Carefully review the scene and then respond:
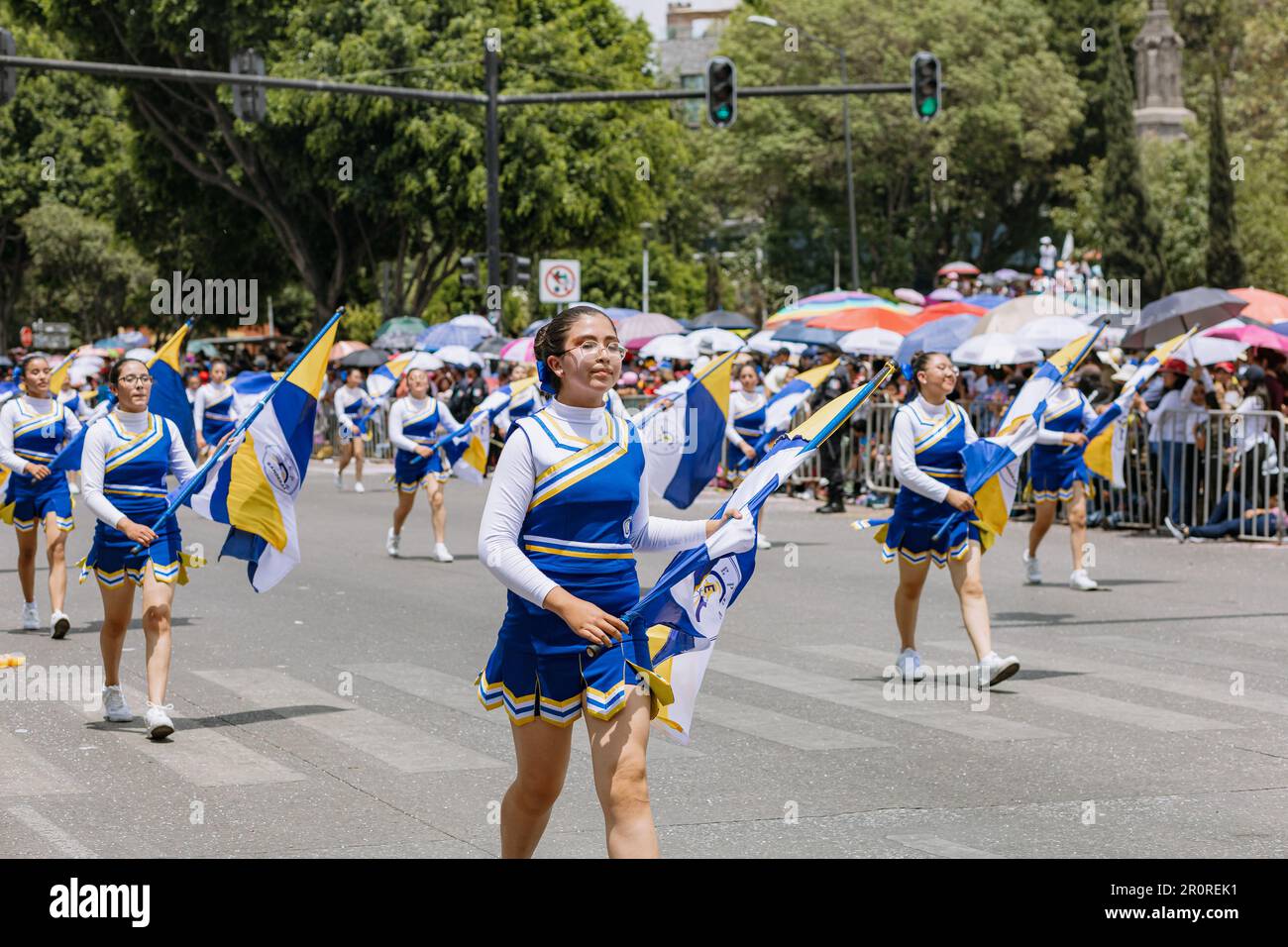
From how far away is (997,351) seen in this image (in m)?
20.1

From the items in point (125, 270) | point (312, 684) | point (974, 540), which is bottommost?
point (312, 684)

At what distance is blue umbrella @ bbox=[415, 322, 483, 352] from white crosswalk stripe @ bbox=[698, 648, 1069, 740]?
22549 millimetres

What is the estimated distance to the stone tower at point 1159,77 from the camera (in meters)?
66.6

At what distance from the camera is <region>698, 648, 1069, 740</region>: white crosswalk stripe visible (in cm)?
884

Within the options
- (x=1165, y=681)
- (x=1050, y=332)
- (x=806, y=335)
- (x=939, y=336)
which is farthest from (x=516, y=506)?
(x=806, y=335)

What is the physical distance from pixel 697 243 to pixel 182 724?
2741 inches

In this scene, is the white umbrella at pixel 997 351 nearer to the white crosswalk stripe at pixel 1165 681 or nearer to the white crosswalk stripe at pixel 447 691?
the white crosswalk stripe at pixel 1165 681

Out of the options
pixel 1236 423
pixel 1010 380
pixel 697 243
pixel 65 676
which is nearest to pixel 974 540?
pixel 65 676

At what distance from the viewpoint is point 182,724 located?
9148 mm

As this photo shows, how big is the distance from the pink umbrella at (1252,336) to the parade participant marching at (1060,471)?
5015mm

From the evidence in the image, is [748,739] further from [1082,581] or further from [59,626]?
[1082,581]
